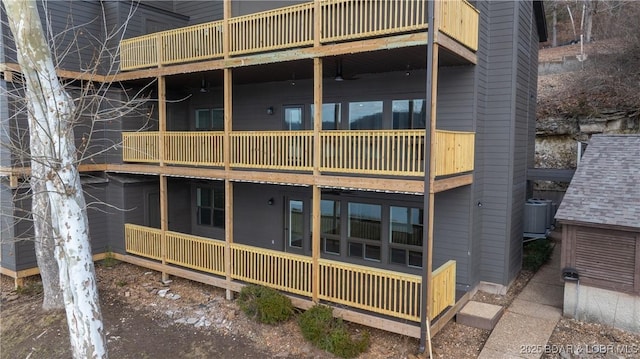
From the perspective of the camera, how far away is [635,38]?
744 inches

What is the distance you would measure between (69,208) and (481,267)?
926cm

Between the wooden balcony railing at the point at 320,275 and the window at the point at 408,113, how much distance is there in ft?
11.9

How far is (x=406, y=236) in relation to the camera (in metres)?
10.7

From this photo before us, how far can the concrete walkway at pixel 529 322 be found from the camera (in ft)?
25.2

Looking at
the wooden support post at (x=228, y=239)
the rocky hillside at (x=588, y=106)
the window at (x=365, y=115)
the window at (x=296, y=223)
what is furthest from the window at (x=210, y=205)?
the rocky hillside at (x=588, y=106)

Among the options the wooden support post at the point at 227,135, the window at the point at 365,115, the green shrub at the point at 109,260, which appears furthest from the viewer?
the green shrub at the point at 109,260

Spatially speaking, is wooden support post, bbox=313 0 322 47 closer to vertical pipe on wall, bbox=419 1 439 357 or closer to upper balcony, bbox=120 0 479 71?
upper balcony, bbox=120 0 479 71

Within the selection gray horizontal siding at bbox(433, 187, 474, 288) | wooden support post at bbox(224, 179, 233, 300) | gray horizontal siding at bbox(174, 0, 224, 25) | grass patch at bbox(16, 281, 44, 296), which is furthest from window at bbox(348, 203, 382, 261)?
grass patch at bbox(16, 281, 44, 296)

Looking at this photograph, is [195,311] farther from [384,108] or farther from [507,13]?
[507,13]

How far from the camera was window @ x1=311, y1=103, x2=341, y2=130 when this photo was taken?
38.0ft

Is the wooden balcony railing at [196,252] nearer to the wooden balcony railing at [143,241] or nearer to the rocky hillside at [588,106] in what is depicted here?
the wooden balcony railing at [143,241]

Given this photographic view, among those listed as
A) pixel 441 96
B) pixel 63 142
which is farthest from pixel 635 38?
pixel 63 142

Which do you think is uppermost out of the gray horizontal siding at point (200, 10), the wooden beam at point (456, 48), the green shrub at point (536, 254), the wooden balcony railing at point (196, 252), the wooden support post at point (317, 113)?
the gray horizontal siding at point (200, 10)

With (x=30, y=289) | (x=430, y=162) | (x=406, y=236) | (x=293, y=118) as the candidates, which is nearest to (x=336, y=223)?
(x=406, y=236)
